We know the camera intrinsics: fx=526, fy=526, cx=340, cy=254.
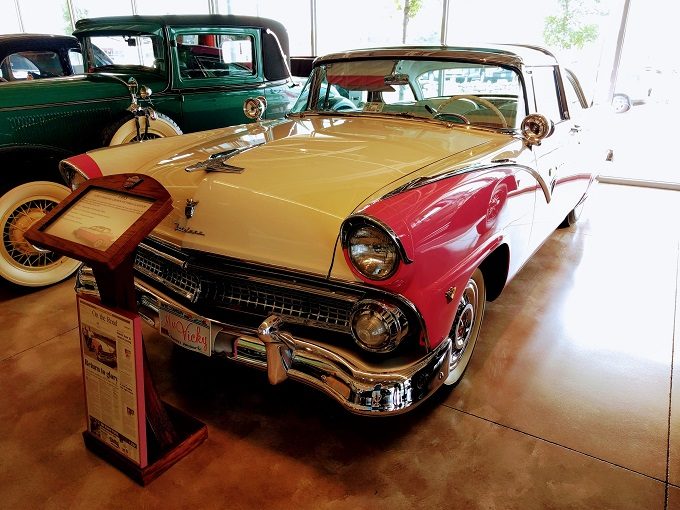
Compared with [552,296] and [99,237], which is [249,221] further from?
[552,296]

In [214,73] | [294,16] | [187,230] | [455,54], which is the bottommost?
[187,230]

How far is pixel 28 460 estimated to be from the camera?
6.36 feet

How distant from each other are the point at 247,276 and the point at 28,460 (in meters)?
1.06

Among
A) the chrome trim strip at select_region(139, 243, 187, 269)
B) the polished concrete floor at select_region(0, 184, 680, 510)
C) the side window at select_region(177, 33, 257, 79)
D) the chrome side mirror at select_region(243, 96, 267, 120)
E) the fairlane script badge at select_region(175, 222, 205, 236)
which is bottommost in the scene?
the polished concrete floor at select_region(0, 184, 680, 510)

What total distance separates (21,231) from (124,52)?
1953 millimetres

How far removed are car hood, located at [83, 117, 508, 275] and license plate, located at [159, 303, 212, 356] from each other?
0.26m

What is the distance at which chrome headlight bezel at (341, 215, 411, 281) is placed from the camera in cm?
161

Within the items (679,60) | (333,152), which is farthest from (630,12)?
(333,152)

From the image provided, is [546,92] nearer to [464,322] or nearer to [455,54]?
[455,54]

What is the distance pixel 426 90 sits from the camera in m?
2.99

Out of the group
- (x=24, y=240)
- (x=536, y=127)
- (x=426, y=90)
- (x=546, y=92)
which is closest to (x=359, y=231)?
(x=536, y=127)

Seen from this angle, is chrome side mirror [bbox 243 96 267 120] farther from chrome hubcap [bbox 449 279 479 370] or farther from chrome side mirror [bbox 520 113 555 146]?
chrome hubcap [bbox 449 279 479 370]

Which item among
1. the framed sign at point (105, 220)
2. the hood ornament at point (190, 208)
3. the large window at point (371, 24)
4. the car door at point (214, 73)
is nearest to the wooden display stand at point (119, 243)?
the framed sign at point (105, 220)

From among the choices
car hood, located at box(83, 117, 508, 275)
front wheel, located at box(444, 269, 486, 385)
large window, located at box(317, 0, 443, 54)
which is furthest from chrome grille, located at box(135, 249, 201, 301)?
large window, located at box(317, 0, 443, 54)
